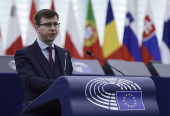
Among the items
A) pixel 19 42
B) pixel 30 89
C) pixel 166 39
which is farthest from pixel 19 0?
pixel 30 89

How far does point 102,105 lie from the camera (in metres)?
1.89

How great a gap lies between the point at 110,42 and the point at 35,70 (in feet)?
21.4

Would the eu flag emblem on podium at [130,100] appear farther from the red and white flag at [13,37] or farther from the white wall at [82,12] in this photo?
the white wall at [82,12]

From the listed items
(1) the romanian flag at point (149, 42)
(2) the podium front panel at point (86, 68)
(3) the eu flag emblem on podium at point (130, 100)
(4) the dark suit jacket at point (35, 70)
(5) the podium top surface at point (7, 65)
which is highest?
(4) the dark suit jacket at point (35, 70)

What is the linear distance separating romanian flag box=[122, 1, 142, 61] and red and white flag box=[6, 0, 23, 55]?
2.51m

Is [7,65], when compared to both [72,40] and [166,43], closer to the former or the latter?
[72,40]

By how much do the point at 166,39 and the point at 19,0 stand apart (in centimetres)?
461

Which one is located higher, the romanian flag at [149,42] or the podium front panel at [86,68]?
the podium front panel at [86,68]

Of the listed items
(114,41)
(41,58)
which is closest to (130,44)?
(114,41)

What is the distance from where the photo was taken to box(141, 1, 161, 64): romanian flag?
29.6ft

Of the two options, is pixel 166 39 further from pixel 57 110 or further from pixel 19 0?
pixel 57 110

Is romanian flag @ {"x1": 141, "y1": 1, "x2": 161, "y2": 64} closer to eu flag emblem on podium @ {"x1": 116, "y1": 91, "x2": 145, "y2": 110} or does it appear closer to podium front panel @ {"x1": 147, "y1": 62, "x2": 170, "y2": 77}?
podium front panel @ {"x1": 147, "y1": 62, "x2": 170, "y2": 77}

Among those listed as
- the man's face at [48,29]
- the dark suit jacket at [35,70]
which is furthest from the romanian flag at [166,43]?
the man's face at [48,29]

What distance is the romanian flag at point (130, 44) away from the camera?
873 cm
